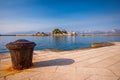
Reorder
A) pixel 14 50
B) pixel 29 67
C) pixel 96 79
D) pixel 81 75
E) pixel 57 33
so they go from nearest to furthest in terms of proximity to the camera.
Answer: pixel 96 79
pixel 81 75
pixel 14 50
pixel 29 67
pixel 57 33

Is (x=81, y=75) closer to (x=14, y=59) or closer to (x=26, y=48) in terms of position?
(x=26, y=48)

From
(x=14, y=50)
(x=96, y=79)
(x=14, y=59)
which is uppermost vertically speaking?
(x=14, y=50)

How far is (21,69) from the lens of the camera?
14.6 ft

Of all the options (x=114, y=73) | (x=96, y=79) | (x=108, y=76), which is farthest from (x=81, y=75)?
(x=114, y=73)

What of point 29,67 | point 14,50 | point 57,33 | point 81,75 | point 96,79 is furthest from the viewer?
point 57,33

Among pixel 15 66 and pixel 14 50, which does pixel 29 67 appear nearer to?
pixel 15 66

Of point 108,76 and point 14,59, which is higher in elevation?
point 14,59

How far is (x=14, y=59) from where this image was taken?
175 inches

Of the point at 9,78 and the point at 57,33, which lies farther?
the point at 57,33

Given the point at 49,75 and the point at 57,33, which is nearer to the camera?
the point at 49,75

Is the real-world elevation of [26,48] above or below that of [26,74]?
above

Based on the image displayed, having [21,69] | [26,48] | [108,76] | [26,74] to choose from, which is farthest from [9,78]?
[108,76]

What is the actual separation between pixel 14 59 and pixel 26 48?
23.0 inches

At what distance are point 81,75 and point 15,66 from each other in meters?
2.38
